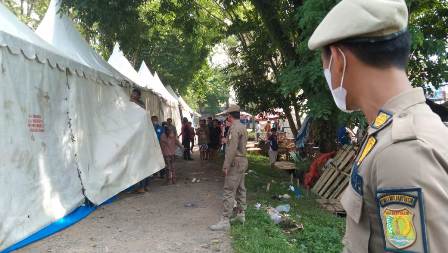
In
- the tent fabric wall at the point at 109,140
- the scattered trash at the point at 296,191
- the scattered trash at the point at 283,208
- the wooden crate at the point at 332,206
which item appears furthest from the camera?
the scattered trash at the point at 296,191

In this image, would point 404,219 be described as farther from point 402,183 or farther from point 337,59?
point 337,59

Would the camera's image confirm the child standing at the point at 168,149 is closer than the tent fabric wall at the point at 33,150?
No

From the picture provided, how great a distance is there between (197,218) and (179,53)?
1758 cm

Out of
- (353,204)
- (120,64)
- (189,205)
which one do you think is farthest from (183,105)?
(353,204)

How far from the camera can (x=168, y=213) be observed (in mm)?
7180

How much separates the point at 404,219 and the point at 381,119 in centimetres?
29

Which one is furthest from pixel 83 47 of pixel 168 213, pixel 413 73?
pixel 413 73

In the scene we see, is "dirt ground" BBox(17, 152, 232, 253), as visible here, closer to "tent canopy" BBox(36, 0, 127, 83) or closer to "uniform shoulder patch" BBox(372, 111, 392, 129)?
"tent canopy" BBox(36, 0, 127, 83)

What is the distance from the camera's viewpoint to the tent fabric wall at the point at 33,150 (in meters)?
5.02

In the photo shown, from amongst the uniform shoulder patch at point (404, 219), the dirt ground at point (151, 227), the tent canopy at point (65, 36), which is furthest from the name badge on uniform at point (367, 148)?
the tent canopy at point (65, 36)

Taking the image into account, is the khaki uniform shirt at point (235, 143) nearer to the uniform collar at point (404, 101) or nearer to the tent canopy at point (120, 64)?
the uniform collar at point (404, 101)

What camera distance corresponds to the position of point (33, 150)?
558 cm

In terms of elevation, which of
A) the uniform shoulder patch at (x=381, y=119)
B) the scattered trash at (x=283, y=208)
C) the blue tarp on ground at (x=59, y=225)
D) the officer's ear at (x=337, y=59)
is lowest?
the scattered trash at (x=283, y=208)

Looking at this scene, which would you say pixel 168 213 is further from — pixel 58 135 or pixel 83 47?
pixel 83 47
